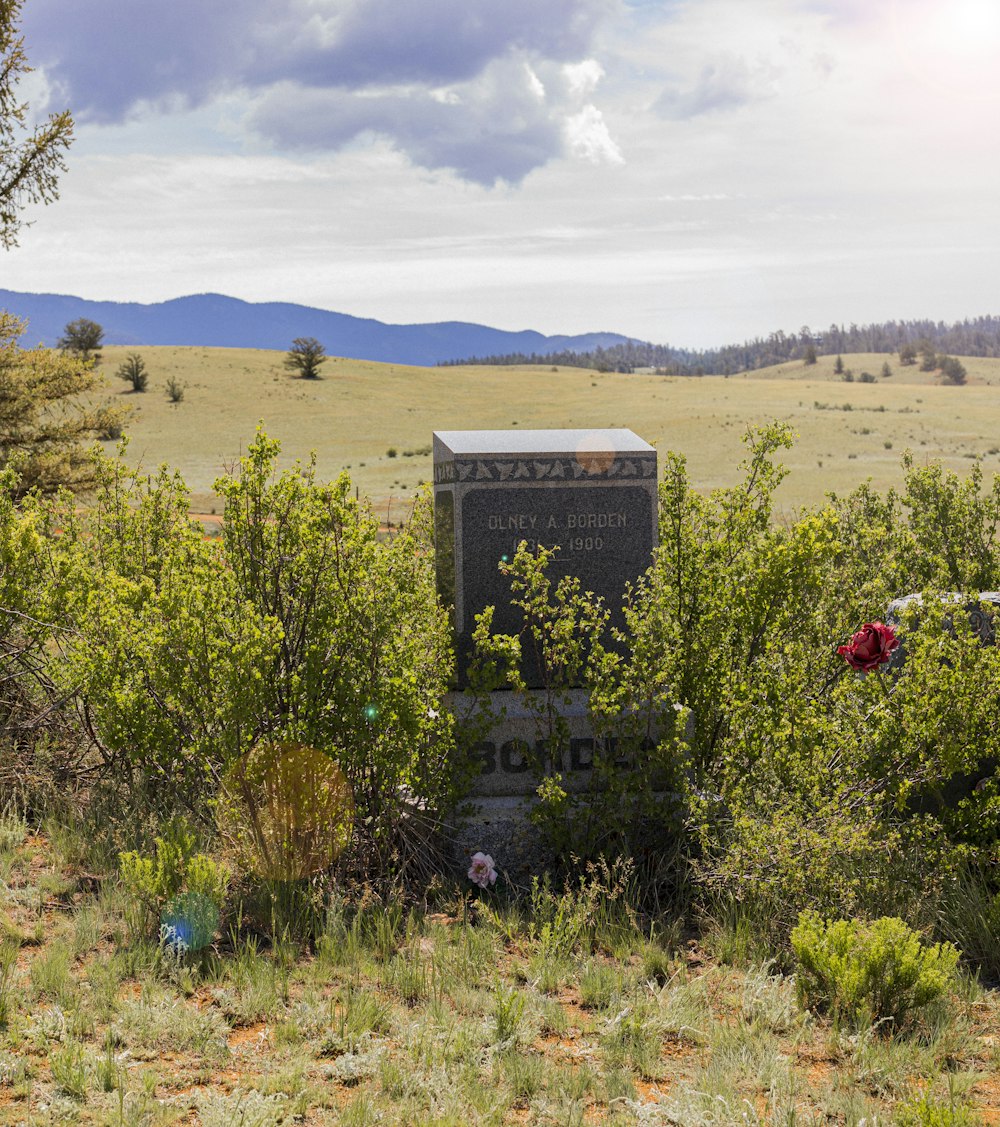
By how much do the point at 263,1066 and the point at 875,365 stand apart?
20191 centimetres

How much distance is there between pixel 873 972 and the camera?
4.00m

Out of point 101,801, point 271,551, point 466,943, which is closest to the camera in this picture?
point 466,943

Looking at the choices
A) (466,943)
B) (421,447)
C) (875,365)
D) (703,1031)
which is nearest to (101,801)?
(466,943)

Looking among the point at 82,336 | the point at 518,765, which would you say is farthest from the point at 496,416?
the point at 518,765

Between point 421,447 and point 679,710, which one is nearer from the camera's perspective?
point 679,710

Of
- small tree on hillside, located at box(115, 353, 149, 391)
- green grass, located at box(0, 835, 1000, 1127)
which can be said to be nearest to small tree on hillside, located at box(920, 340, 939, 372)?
small tree on hillside, located at box(115, 353, 149, 391)

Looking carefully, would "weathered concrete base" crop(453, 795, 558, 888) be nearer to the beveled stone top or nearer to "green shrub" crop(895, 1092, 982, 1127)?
the beveled stone top

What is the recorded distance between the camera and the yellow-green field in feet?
141

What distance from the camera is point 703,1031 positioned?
391 centimetres

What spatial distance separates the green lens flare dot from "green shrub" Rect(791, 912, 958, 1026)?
219 cm

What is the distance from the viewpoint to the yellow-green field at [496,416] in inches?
1687

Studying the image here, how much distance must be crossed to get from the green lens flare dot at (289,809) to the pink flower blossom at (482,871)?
2.14ft

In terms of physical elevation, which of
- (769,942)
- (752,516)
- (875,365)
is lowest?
(769,942)

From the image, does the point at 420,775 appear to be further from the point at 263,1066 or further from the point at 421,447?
the point at 421,447
